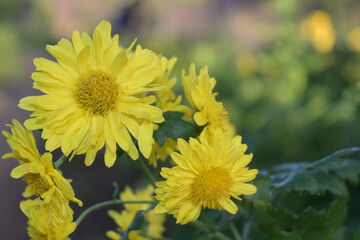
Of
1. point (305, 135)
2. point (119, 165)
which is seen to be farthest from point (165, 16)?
point (305, 135)

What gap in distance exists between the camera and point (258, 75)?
137 inches

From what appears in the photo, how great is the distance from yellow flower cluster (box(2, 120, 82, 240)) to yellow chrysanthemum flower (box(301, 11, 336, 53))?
2626 mm

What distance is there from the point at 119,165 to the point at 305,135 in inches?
55.2

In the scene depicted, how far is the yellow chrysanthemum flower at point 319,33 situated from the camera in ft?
11.2

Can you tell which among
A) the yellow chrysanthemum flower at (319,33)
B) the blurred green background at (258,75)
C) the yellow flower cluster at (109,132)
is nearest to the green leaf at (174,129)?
the yellow flower cluster at (109,132)

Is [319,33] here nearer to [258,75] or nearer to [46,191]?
[258,75]

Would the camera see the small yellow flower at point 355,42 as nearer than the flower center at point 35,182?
No

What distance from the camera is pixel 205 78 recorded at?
111cm

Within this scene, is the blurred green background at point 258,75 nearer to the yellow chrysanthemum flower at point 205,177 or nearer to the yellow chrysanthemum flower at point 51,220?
the yellow chrysanthemum flower at point 205,177

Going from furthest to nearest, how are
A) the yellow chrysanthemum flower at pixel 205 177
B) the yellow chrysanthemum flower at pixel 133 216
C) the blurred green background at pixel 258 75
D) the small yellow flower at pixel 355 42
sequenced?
the small yellow flower at pixel 355 42
the blurred green background at pixel 258 75
the yellow chrysanthemum flower at pixel 133 216
the yellow chrysanthemum flower at pixel 205 177

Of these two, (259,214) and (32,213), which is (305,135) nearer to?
(259,214)

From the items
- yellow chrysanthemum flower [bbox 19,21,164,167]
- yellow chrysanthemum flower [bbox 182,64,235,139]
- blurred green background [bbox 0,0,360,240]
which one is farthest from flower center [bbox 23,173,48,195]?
blurred green background [bbox 0,0,360,240]

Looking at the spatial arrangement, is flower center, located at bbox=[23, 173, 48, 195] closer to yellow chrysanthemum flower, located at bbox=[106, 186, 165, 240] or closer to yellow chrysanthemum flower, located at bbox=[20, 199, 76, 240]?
yellow chrysanthemum flower, located at bbox=[20, 199, 76, 240]

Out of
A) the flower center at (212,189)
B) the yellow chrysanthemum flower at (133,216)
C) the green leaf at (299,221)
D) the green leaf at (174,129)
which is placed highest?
the green leaf at (174,129)
